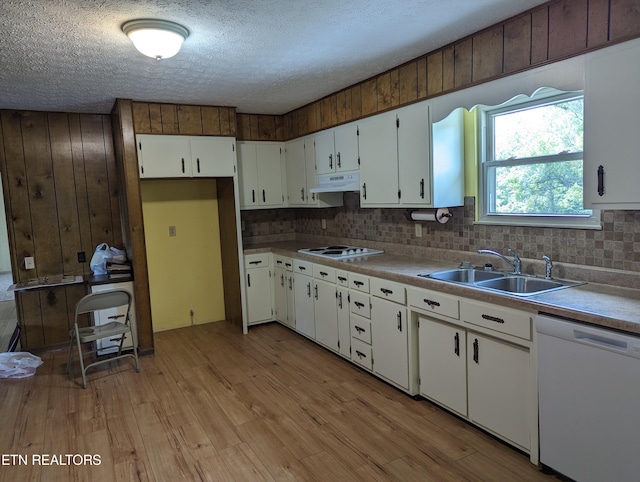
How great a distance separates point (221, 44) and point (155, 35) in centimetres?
47

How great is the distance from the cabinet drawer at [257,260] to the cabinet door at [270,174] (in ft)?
2.02

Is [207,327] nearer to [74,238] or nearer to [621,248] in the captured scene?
[74,238]

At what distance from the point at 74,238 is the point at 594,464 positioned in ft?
15.4

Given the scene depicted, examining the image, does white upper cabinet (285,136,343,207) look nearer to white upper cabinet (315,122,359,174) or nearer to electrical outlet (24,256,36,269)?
white upper cabinet (315,122,359,174)

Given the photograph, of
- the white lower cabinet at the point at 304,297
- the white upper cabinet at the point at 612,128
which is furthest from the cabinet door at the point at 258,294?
the white upper cabinet at the point at 612,128

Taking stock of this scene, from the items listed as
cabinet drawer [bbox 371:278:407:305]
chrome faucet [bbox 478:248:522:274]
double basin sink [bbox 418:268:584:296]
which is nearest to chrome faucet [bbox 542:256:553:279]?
double basin sink [bbox 418:268:584:296]

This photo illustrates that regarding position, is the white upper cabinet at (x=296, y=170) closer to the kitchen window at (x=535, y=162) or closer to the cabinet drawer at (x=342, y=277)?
the cabinet drawer at (x=342, y=277)

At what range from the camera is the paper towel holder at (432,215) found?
340cm

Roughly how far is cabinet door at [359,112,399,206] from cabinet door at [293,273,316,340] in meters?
1.03

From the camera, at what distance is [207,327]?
16.8ft

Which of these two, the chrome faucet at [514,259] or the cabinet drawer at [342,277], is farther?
the cabinet drawer at [342,277]

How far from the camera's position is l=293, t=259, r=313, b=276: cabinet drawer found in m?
4.24

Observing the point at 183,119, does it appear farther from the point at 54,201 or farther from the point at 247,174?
the point at 54,201

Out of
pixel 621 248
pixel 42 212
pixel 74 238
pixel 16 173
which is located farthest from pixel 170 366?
pixel 621 248
